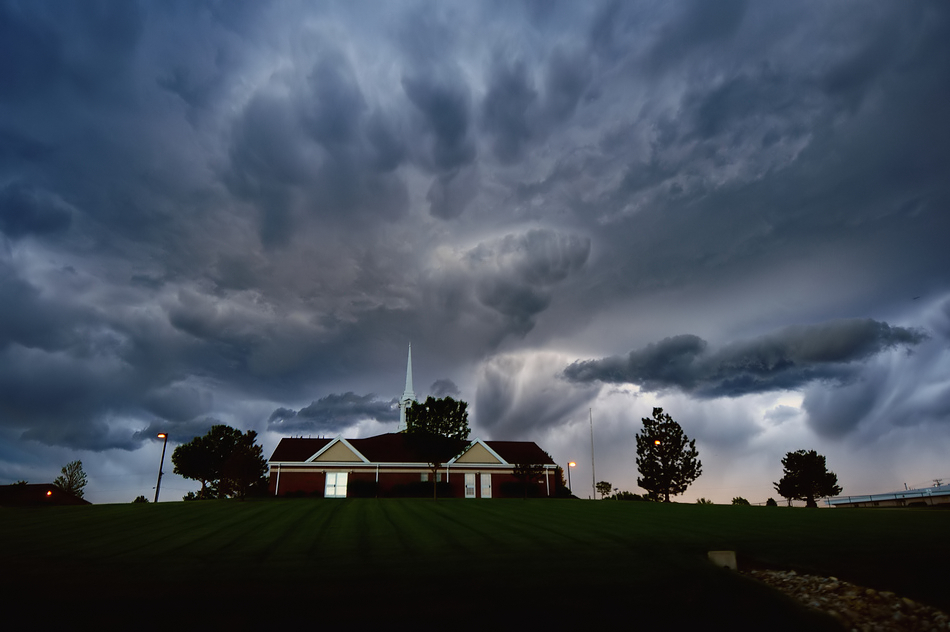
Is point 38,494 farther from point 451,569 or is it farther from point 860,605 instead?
point 860,605

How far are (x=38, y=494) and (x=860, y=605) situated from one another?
8997cm

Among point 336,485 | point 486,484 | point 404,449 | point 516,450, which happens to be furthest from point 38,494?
point 516,450

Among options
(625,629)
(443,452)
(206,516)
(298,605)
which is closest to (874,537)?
(625,629)

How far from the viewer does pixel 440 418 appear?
155 ft

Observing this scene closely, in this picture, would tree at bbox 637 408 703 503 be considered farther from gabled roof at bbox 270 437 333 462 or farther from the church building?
gabled roof at bbox 270 437 333 462

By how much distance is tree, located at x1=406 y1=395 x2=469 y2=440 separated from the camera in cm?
4716

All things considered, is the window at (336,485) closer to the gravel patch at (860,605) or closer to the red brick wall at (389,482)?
the red brick wall at (389,482)

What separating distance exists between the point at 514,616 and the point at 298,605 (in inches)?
188

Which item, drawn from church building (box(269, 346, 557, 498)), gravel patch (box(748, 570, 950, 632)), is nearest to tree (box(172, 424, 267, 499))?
church building (box(269, 346, 557, 498))

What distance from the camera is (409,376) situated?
74.9 metres

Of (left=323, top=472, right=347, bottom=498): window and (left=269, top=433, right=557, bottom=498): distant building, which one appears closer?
(left=269, top=433, right=557, bottom=498): distant building

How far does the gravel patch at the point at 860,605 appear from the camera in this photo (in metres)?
10.7

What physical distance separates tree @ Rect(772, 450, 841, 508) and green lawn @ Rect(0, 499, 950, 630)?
55023 millimetres

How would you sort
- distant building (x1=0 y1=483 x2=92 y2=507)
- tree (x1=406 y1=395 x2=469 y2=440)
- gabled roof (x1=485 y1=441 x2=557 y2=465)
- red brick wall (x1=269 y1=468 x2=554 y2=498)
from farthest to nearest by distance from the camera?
1. distant building (x1=0 y1=483 x2=92 y2=507)
2. gabled roof (x1=485 y1=441 x2=557 y2=465)
3. red brick wall (x1=269 y1=468 x2=554 y2=498)
4. tree (x1=406 y1=395 x2=469 y2=440)
